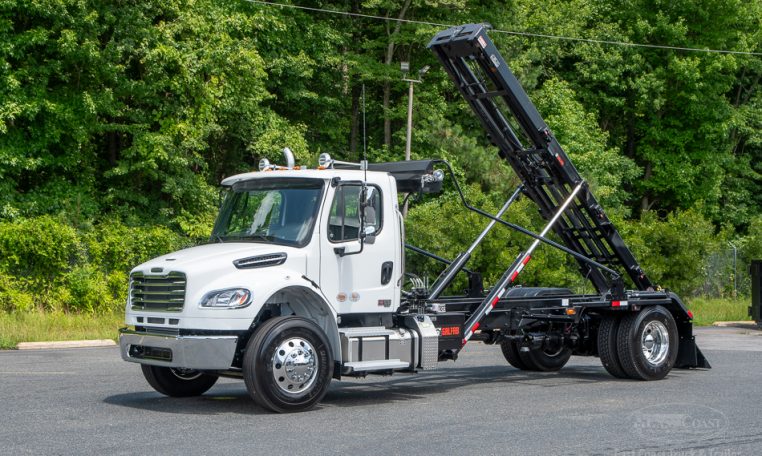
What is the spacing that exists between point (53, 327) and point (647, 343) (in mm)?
13857

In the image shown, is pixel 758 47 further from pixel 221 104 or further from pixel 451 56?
pixel 451 56

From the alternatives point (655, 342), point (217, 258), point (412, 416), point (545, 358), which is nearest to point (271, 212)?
point (217, 258)

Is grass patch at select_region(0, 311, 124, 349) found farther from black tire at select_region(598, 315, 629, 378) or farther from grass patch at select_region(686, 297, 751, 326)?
grass patch at select_region(686, 297, 751, 326)

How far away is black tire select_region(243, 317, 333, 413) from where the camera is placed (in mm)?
10680

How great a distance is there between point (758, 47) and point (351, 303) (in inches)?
1918

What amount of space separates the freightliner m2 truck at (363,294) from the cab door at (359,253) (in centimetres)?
2

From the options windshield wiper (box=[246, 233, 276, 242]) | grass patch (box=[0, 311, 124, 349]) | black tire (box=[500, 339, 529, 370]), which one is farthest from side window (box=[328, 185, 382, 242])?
grass patch (box=[0, 311, 124, 349])

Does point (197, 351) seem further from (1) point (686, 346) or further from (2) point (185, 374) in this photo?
(1) point (686, 346)

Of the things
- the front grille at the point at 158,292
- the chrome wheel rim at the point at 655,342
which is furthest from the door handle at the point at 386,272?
the chrome wheel rim at the point at 655,342

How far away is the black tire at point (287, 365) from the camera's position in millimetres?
10680

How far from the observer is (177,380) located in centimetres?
1232

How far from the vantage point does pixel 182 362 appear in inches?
422

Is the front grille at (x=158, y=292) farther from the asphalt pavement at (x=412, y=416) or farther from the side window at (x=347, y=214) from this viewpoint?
the side window at (x=347, y=214)

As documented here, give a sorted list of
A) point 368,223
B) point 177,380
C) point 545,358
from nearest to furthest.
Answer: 1. point 368,223
2. point 177,380
3. point 545,358
